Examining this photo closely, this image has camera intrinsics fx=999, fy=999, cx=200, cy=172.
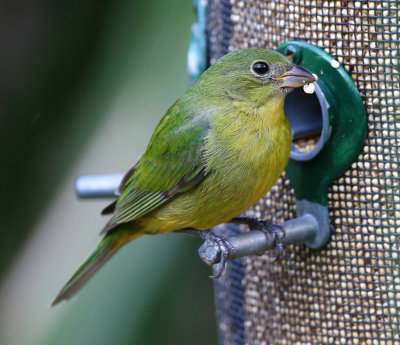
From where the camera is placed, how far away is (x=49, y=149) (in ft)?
27.1

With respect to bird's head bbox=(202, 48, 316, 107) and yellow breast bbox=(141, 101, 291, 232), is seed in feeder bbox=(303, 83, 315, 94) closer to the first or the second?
bird's head bbox=(202, 48, 316, 107)

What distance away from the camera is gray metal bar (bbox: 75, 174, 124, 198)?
16.9 feet

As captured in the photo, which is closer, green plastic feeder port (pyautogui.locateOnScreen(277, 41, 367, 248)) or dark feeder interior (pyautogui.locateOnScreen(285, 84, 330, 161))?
green plastic feeder port (pyautogui.locateOnScreen(277, 41, 367, 248))

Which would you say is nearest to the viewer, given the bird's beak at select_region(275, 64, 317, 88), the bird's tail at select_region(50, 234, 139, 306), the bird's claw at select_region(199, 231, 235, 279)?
the bird's claw at select_region(199, 231, 235, 279)

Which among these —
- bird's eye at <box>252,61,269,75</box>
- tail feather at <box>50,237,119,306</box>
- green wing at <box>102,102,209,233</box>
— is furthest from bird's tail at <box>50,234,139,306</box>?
bird's eye at <box>252,61,269,75</box>

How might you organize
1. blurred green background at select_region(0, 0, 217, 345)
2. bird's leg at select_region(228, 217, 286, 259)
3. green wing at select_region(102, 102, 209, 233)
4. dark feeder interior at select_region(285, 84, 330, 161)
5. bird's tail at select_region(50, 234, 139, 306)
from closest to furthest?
1. bird's leg at select_region(228, 217, 286, 259)
2. green wing at select_region(102, 102, 209, 233)
3. dark feeder interior at select_region(285, 84, 330, 161)
4. bird's tail at select_region(50, 234, 139, 306)
5. blurred green background at select_region(0, 0, 217, 345)

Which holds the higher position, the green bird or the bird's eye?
the bird's eye

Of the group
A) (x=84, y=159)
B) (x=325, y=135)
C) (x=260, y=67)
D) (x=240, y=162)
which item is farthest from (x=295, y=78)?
(x=84, y=159)

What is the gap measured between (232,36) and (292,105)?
494 mm

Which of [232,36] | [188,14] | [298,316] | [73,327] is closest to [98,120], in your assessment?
[188,14]

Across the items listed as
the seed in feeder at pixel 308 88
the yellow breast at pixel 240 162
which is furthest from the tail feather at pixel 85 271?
the seed in feeder at pixel 308 88

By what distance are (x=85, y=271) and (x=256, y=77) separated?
143 cm

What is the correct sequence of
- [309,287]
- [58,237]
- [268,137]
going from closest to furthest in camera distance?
[268,137]
[309,287]
[58,237]

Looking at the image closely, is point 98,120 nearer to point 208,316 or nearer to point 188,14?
point 188,14
